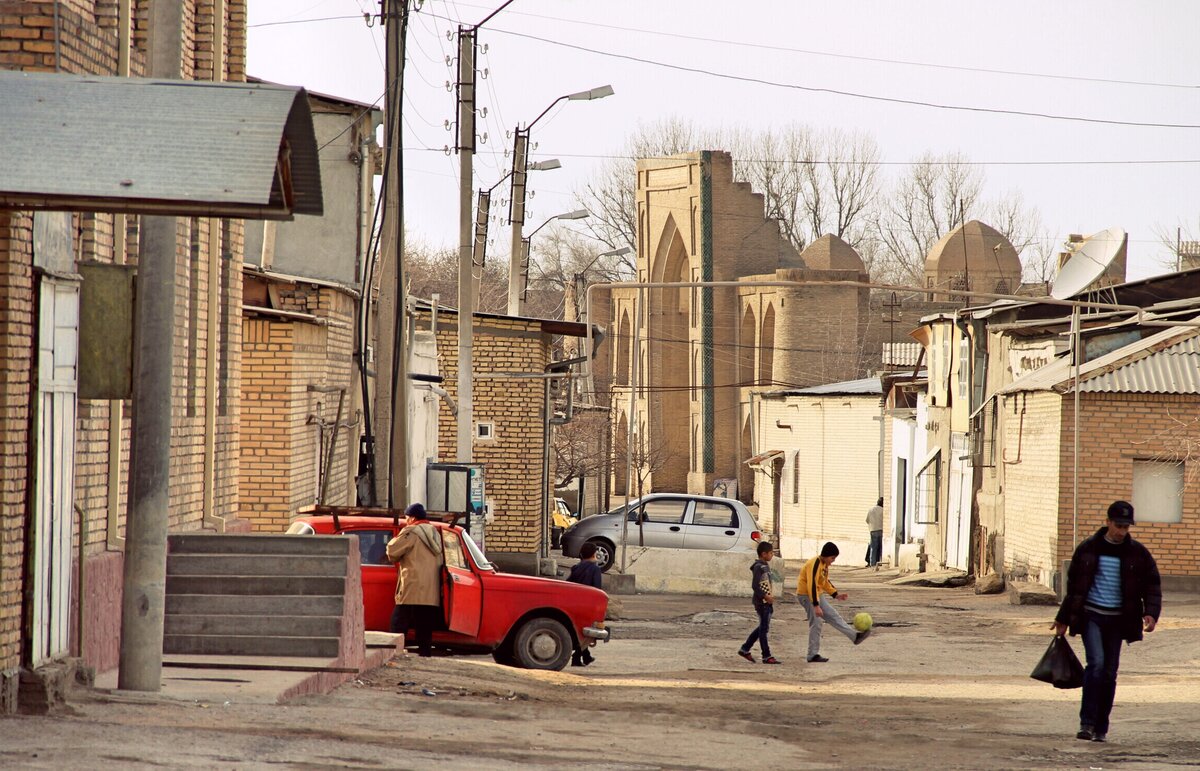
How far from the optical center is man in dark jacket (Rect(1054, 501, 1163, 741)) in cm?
949

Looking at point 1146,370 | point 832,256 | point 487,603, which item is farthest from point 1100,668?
point 832,256

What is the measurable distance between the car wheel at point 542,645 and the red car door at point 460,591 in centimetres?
52

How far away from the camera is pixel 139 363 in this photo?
8.87 m

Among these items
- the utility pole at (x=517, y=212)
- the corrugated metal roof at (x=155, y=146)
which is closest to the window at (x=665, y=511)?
the utility pole at (x=517, y=212)

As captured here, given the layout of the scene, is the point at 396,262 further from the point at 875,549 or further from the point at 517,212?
the point at 875,549

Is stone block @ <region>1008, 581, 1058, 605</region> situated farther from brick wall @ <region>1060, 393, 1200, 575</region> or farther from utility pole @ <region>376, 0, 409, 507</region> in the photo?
utility pole @ <region>376, 0, 409, 507</region>

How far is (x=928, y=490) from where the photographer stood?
35.2 m

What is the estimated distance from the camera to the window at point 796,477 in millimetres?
46559

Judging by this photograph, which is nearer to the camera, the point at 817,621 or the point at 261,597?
the point at 261,597

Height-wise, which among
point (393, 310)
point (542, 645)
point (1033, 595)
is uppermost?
point (393, 310)

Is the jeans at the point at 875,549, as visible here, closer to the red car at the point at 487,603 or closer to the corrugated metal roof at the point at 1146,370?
the corrugated metal roof at the point at 1146,370

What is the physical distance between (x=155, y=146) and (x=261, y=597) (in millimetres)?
4505

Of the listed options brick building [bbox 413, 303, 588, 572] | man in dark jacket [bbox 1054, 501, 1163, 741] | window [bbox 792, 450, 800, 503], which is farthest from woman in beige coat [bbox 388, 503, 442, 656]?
window [bbox 792, 450, 800, 503]

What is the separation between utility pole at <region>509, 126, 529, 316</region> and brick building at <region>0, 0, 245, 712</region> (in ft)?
53.3
